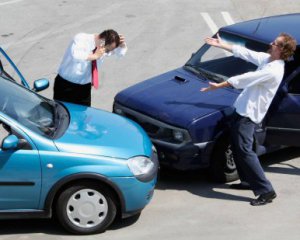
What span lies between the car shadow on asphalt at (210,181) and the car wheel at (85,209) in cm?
146

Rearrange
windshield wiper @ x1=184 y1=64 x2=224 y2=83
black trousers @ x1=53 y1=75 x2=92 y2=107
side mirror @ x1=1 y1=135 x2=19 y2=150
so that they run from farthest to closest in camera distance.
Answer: black trousers @ x1=53 y1=75 x2=92 y2=107 → windshield wiper @ x1=184 y1=64 x2=224 y2=83 → side mirror @ x1=1 y1=135 x2=19 y2=150

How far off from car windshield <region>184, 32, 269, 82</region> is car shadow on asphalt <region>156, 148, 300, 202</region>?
3.94 ft

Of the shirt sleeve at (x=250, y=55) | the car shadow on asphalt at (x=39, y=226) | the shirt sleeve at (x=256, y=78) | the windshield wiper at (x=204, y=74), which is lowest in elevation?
the car shadow on asphalt at (x=39, y=226)

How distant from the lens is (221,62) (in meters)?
9.32

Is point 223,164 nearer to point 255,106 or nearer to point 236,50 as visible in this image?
point 255,106

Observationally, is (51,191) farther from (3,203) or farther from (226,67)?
(226,67)

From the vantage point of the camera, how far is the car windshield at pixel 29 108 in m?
7.14

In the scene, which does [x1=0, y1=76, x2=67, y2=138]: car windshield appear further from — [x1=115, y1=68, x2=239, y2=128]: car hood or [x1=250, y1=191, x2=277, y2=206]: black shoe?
[x1=250, y1=191, x2=277, y2=206]: black shoe

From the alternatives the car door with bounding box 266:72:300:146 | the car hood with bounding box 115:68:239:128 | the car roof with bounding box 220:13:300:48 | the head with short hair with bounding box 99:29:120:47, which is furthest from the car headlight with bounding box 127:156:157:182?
the car roof with bounding box 220:13:300:48

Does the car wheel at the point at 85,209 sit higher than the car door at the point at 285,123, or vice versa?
the car door at the point at 285,123

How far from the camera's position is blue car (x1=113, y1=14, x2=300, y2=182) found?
810 centimetres

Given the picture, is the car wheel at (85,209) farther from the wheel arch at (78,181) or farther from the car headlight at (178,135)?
the car headlight at (178,135)

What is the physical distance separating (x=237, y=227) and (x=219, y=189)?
106cm

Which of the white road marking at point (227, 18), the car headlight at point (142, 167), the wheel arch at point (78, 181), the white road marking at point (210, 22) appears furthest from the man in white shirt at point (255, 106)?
the white road marking at point (227, 18)
